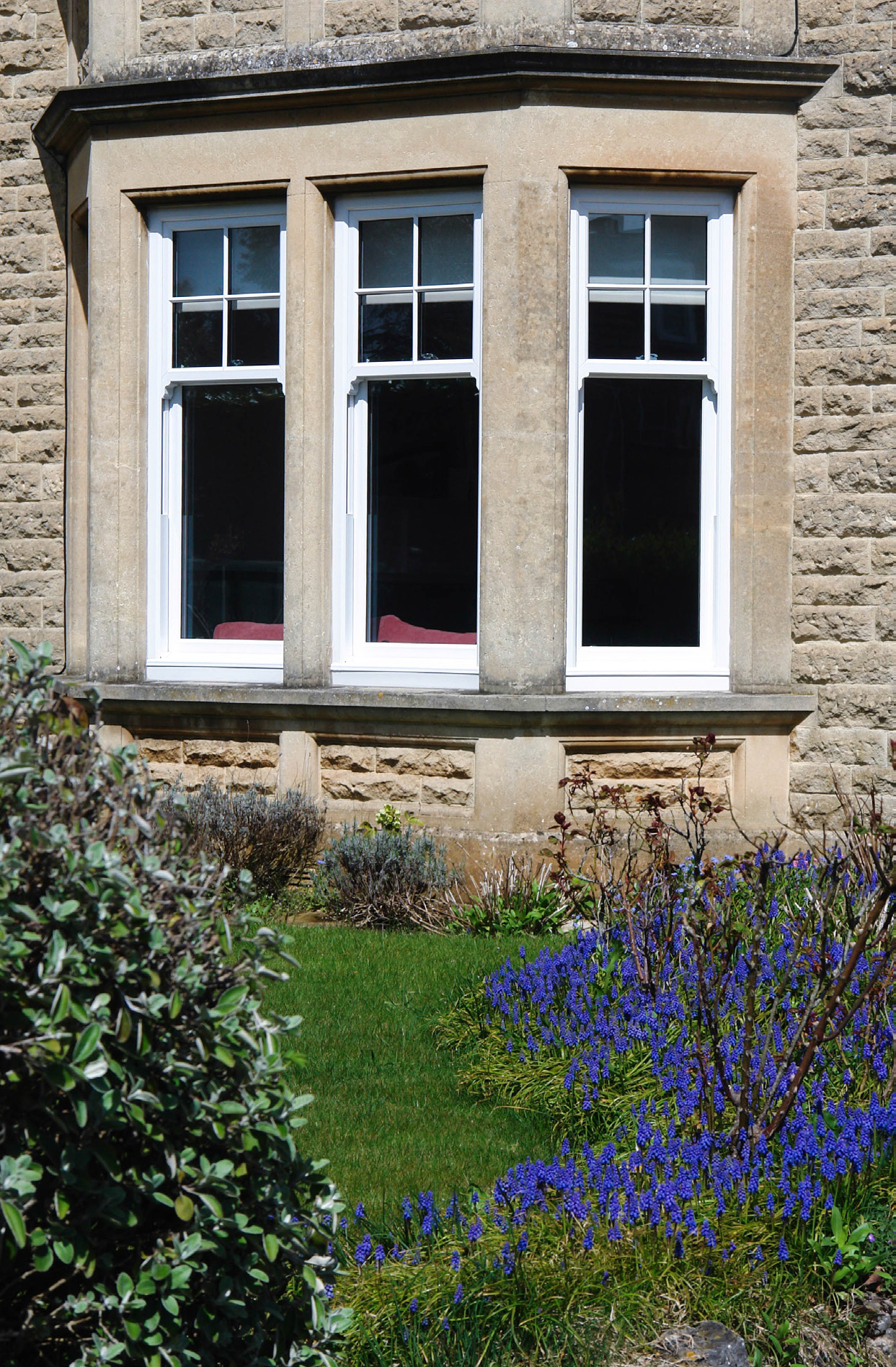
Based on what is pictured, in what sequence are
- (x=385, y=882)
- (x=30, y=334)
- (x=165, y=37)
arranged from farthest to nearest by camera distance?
(x=30, y=334)
(x=165, y=37)
(x=385, y=882)

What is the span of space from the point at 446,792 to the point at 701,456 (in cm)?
222

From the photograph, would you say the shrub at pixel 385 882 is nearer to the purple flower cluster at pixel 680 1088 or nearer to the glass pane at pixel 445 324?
the purple flower cluster at pixel 680 1088

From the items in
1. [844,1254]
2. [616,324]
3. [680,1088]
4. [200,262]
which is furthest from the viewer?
[200,262]

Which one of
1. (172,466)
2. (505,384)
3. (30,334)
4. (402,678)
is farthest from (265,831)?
(30,334)

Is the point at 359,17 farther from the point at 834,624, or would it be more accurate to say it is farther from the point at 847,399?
the point at 834,624

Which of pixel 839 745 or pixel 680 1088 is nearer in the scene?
pixel 680 1088

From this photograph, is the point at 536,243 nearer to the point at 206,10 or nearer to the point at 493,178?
the point at 493,178

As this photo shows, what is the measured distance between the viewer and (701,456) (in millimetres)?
7676

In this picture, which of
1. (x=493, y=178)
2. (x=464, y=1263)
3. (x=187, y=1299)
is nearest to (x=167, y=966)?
(x=187, y=1299)

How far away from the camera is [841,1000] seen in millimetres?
4391

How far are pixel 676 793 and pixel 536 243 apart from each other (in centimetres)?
283

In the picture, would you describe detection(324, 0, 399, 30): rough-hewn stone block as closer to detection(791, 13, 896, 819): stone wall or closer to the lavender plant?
detection(791, 13, 896, 819): stone wall

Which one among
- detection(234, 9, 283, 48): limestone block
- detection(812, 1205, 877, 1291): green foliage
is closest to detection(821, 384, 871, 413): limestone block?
detection(234, 9, 283, 48): limestone block

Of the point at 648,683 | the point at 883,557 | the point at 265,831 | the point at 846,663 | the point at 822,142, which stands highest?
the point at 822,142
